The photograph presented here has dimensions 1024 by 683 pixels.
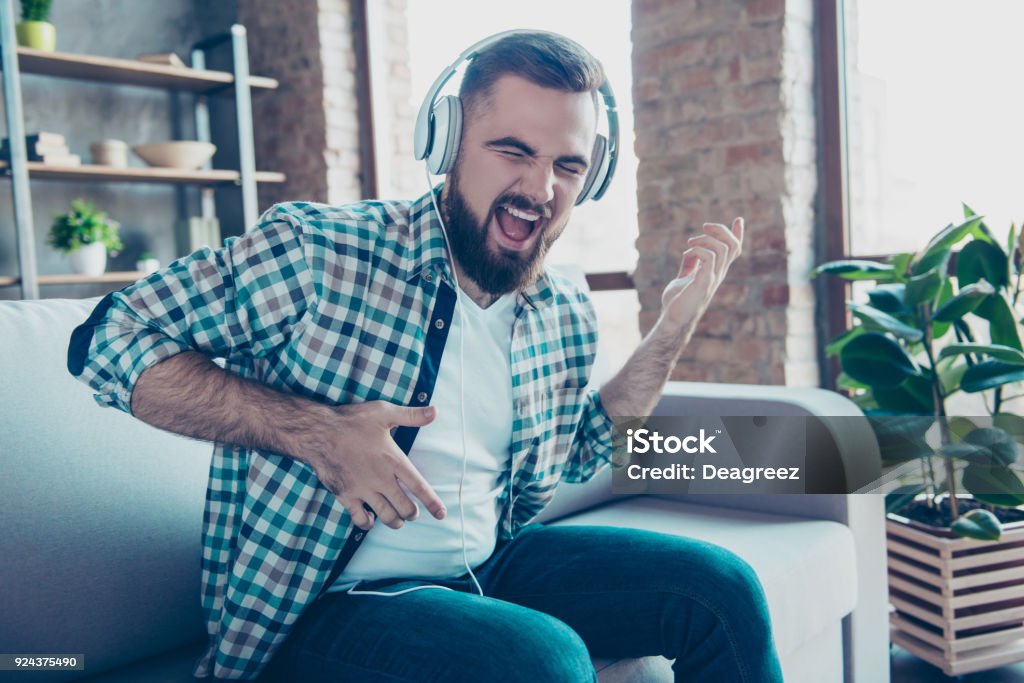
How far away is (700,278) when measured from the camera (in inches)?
51.6

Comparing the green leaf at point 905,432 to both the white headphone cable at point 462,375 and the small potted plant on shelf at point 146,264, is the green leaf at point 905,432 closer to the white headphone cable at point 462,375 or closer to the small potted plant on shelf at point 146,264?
the white headphone cable at point 462,375

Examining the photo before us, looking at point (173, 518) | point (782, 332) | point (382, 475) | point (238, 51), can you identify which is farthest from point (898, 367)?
point (238, 51)

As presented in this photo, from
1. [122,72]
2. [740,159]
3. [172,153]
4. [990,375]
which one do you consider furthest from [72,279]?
[990,375]

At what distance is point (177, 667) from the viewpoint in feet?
3.65

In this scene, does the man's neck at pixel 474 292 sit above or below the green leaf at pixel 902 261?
below

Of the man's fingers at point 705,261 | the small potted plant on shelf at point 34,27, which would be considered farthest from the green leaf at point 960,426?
the small potted plant on shelf at point 34,27

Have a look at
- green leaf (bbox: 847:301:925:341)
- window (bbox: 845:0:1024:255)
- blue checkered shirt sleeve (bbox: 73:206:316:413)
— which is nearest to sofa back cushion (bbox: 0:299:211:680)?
blue checkered shirt sleeve (bbox: 73:206:316:413)

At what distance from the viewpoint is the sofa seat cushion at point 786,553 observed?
1380 mm

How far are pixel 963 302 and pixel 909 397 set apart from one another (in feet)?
0.78

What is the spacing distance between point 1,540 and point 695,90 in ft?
7.57

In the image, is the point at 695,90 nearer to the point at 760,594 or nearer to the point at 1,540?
the point at 760,594

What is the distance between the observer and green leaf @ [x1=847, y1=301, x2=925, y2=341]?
69.6 inches

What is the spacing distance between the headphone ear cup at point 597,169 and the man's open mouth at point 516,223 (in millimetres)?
152

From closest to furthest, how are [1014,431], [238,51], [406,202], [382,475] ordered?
[382,475] < [406,202] < [1014,431] < [238,51]
